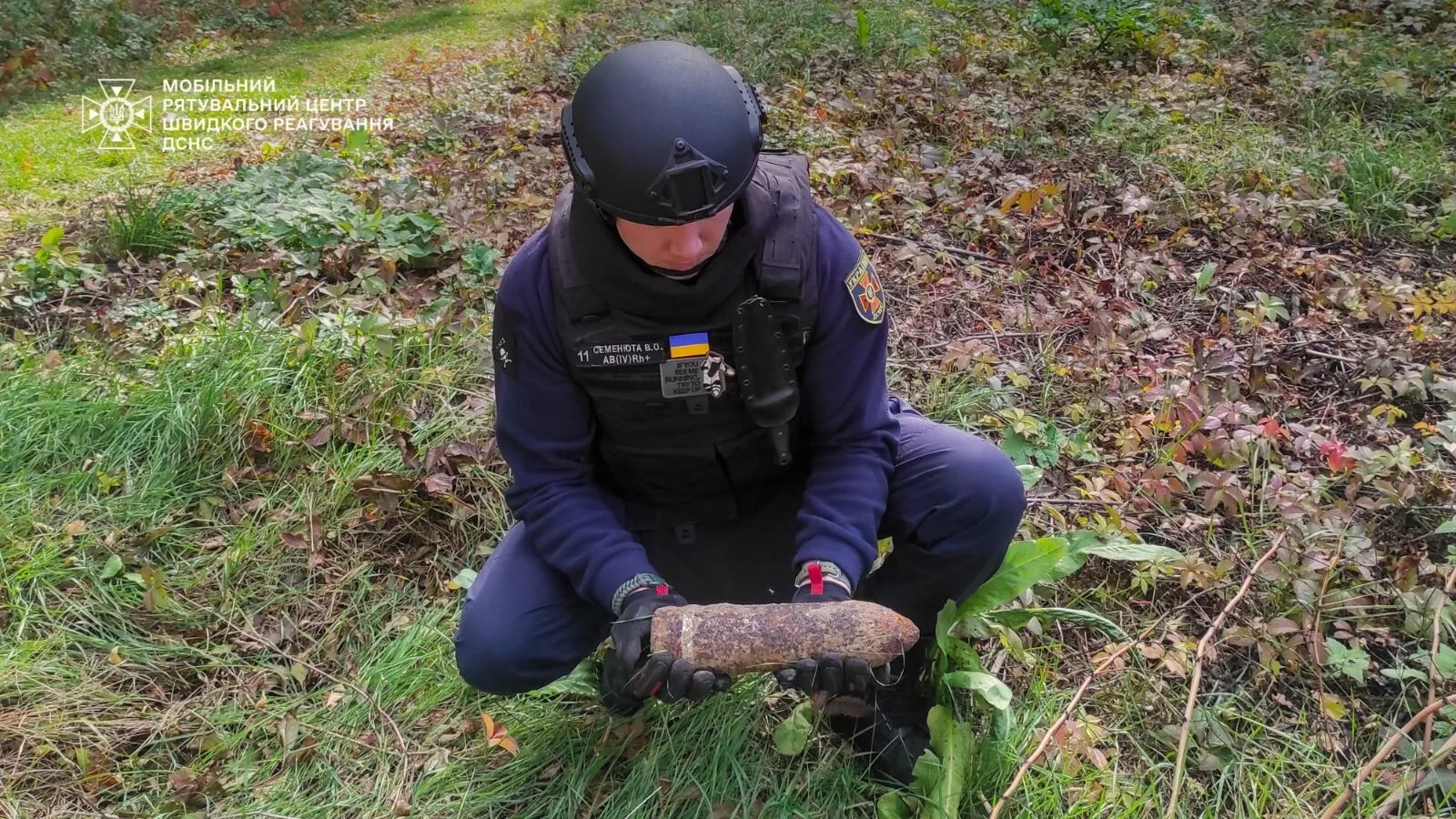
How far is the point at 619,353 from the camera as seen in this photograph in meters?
1.72

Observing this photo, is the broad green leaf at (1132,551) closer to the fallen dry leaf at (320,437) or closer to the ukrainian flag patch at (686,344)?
the ukrainian flag patch at (686,344)

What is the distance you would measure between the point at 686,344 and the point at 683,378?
0.07 metres

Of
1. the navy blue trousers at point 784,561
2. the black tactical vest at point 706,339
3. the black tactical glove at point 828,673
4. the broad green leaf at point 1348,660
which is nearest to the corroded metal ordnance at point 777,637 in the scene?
the black tactical glove at point 828,673

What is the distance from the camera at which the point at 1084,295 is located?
10.6 feet

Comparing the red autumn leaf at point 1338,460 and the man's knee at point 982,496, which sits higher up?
the man's knee at point 982,496

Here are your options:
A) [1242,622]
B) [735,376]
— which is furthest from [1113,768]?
[735,376]

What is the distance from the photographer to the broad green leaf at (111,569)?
90.4 inches

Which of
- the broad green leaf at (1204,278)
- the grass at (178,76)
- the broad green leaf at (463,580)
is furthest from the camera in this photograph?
the grass at (178,76)

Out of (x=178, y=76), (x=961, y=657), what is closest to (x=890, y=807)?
(x=961, y=657)

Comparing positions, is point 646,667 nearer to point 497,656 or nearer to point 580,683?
point 497,656

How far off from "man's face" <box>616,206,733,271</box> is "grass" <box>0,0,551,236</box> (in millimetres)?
3899

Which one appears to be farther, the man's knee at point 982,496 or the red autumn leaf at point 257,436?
the red autumn leaf at point 257,436

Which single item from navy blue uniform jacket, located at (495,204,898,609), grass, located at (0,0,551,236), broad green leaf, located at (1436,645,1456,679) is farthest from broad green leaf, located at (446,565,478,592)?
grass, located at (0,0,551,236)

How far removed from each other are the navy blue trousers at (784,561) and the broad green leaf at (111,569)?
1084mm
